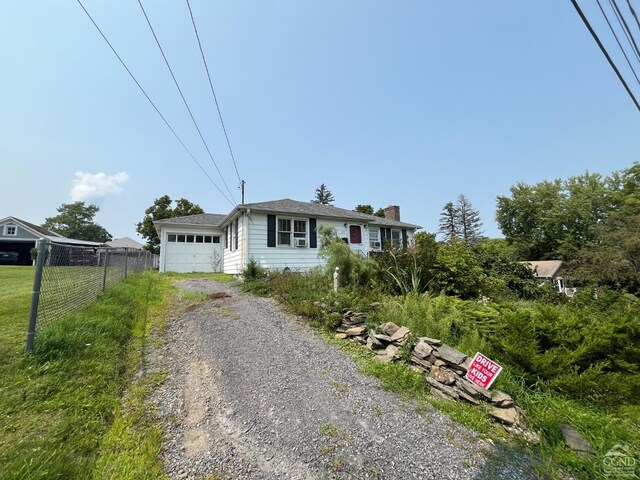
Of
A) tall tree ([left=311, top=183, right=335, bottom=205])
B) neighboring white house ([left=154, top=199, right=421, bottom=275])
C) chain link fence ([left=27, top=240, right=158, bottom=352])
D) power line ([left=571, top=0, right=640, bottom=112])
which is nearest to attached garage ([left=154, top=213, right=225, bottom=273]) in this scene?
neighboring white house ([left=154, top=199, right=421, bottom=275])

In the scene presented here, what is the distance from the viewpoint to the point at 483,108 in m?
9.54

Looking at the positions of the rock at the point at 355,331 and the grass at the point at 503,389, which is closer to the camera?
the grass at the point at 503,389

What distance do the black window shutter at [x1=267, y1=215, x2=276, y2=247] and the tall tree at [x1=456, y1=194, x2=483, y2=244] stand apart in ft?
145

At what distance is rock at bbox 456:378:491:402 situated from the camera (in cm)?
294

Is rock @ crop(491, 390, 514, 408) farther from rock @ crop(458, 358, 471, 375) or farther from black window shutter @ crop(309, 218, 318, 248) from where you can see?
black window shutter @ crop(309, 218, 318, 248)

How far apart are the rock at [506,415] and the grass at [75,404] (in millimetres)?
3081

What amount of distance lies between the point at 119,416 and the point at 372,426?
2.28m

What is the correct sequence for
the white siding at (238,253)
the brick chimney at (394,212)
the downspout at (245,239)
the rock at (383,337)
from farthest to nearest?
the brick chimney at (394,212) → the white siding at (238,253) → the downspout at (245,239) → the rock at (383,337)

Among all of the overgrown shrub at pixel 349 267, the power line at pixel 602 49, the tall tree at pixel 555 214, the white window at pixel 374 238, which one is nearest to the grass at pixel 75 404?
the overgrown shrub at pixel 349 267

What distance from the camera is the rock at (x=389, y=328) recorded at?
413cm

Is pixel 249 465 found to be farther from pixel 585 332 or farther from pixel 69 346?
pixel 585 332

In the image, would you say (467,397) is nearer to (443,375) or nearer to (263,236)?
(443,375)

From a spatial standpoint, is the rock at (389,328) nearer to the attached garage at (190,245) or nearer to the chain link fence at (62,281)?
the chain link fence at (62,281)

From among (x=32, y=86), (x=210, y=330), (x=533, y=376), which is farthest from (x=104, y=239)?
(x=533, y=376)
